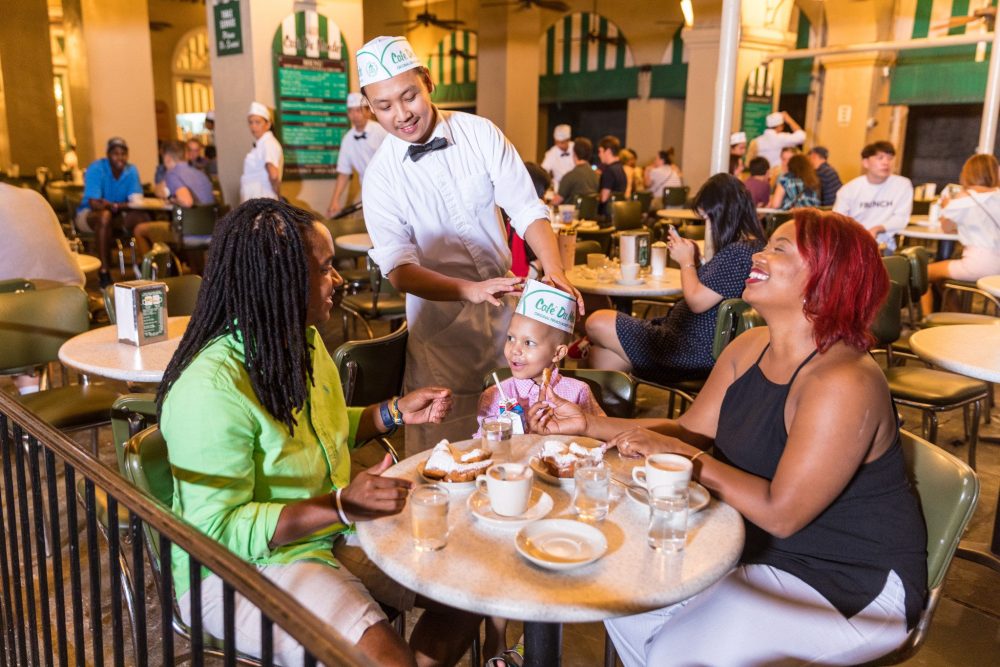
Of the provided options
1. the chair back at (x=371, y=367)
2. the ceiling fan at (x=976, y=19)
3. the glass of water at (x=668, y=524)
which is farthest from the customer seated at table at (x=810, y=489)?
the ceiling fan at (x=976, y=19)

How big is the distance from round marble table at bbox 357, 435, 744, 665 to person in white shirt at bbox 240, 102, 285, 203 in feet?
19.0

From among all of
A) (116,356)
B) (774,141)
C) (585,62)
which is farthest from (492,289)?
(585,62)

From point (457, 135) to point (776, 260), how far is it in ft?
4.34

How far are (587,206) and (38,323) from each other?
5821 mm

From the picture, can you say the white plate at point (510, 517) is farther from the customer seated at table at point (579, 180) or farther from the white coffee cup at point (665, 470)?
the customer seated at table at point (579, 180)

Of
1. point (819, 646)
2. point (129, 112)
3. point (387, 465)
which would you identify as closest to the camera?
point (819, 646)

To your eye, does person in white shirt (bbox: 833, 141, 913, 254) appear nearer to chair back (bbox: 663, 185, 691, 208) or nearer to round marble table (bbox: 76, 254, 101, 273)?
chair back (bbox: 663, 185, 691, 208)

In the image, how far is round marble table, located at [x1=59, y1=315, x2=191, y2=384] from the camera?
2.65 m

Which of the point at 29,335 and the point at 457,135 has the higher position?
the point at 457,135

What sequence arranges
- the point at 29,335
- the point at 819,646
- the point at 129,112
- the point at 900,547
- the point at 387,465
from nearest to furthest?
the point at 819,646
the point at 900,547
the point at 387,465
the point at 29,335
the point at 129,112

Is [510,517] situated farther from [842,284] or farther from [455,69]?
[455,69]

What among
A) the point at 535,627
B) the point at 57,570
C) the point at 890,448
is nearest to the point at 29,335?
the point at 57,570

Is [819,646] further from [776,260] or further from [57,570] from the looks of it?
[57,570]

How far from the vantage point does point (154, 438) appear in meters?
1.84
